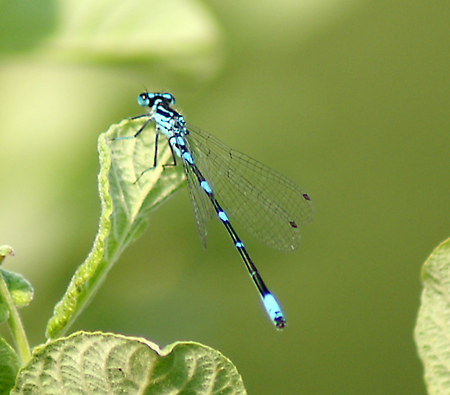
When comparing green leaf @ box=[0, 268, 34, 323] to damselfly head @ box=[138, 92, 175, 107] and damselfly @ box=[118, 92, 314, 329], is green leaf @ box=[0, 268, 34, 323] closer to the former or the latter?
damselfly @ box=[118, 92, 314, 329]

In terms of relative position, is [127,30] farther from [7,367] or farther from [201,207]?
[7,367]

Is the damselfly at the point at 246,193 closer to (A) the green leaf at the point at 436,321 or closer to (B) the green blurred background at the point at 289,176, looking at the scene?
(B) the green blurred background at the point at 289,176

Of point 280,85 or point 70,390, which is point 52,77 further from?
point 70,390

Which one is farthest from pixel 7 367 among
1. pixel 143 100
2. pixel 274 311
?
pixel 143 100

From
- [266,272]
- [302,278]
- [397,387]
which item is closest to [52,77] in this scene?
[266,272]

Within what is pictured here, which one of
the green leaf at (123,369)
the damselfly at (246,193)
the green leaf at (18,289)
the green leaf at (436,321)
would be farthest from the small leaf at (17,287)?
the damselfly at (246,193)

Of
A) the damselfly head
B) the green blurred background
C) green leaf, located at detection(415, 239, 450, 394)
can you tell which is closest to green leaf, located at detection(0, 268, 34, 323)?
green leaf, located at detection(415, 239, 450, 394)
